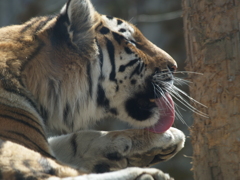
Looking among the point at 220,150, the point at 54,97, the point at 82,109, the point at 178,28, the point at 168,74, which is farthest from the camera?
the point at 178,28

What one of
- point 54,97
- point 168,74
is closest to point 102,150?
point 54,97

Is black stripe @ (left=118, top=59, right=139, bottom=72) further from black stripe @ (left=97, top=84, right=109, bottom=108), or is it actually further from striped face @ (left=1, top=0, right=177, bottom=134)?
black stripe @ (left=97, top=84, right=109, bottom=108)

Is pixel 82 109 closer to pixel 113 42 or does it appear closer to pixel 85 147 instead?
pixel 85 147

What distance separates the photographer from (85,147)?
1.97 meters

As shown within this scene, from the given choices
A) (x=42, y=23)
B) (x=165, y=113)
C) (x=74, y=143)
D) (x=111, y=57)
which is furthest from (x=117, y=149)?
(x=42, y=23)

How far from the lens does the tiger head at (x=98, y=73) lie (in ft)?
6.02

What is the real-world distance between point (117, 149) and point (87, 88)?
346 millimetres

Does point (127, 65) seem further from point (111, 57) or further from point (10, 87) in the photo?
point (10, 87)

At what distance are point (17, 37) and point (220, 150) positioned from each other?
1101mm

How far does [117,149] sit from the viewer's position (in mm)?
1920

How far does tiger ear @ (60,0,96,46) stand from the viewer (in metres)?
1.83

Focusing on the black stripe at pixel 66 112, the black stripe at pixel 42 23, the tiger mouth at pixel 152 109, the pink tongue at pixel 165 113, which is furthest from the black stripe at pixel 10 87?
the pink tongue at pixel 165 113

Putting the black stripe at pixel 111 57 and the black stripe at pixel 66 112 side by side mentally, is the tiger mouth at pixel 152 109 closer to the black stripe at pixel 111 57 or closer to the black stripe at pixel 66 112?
the black stripe at pixel 111 57

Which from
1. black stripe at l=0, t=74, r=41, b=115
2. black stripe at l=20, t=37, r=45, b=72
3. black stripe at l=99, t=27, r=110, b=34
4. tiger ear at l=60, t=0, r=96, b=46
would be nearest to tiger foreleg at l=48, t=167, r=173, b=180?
black stripe at l=0, t=74, r=41, b=115
